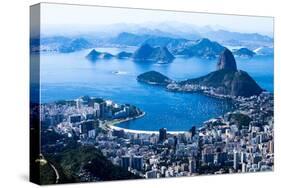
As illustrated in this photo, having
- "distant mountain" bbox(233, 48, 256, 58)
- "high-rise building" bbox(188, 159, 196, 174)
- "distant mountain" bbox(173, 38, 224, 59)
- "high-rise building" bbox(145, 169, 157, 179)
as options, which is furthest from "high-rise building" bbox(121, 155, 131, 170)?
"distant mountain" bbox(233, 48, 256, 58)

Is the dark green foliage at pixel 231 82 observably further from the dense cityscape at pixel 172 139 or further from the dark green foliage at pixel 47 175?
the dark green foliage at pixel 47 175

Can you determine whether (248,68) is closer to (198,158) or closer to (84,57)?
(198,158)

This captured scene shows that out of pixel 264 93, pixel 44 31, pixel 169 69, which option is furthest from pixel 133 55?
pixel 264 93

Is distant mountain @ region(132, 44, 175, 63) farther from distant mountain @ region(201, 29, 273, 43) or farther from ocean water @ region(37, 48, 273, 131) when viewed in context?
distant mountain @ region(201, 29, 273, 43)

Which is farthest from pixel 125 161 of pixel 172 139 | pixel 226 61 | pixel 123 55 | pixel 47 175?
pixel 226 61

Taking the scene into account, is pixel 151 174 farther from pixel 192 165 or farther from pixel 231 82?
pixel 231 82

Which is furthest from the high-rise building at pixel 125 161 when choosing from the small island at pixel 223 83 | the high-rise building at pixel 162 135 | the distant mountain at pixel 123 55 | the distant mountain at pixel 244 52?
the distant mountain at pixel 244 52
